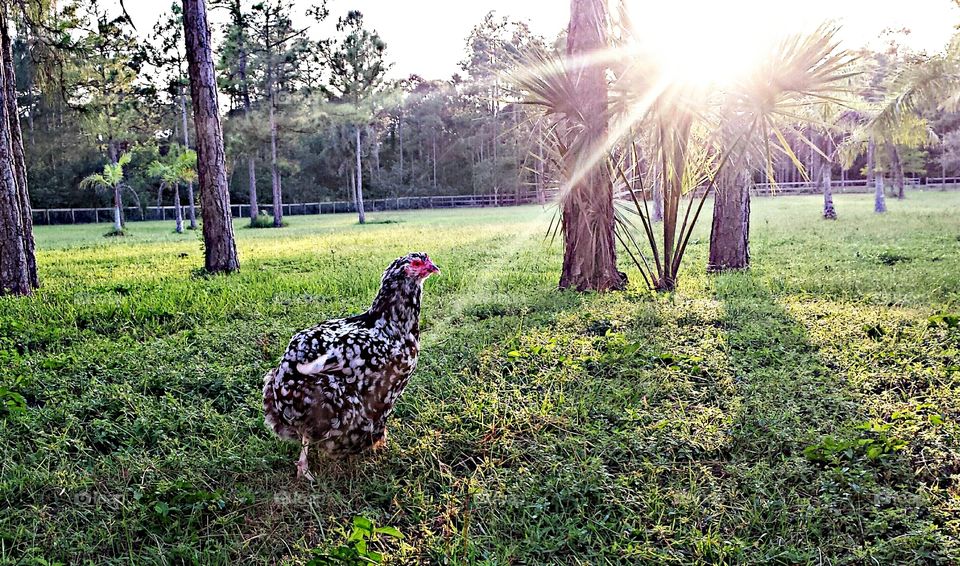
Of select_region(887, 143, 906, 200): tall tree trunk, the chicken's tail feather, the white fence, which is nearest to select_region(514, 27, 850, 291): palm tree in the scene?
the chicken's tail feather

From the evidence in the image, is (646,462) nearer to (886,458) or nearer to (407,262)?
(886,458)

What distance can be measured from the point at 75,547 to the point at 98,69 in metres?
12.6

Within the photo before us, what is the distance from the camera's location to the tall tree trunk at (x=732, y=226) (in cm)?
845

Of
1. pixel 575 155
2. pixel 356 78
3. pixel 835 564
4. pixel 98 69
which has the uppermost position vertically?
pixel 356 78

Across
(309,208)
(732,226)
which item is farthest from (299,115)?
(732,226)

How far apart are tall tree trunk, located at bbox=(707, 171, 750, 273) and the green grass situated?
2.39 meters

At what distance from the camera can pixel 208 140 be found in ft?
30.5

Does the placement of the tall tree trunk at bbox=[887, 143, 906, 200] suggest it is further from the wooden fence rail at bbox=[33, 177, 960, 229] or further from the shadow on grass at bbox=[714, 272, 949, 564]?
the shadow on grass at bbox=[714, 272, 949, 564]

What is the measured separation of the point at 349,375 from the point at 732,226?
23.1 feet

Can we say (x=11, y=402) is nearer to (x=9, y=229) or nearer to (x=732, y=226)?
(x=9, y=229)

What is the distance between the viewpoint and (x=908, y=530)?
238 cm

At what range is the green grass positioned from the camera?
247 cm

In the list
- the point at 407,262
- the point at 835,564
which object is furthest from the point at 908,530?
the point at 407,262

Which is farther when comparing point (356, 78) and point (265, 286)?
point (356, 78)
